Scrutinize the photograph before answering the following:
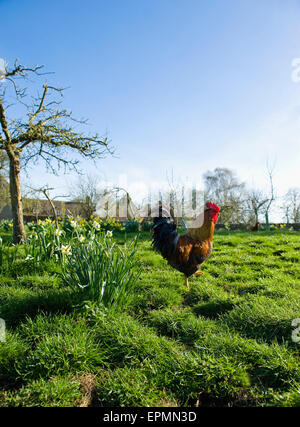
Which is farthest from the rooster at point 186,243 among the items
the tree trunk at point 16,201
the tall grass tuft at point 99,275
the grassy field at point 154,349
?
the tree trunk at point 16,201

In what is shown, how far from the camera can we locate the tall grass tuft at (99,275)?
2621 millimetres

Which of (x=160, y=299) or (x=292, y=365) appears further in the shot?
(x=160, y=299)

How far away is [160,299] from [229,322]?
3.09ft

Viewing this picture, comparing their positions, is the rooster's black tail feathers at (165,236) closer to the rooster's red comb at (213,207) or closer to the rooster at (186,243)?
the rooster at (186,243)

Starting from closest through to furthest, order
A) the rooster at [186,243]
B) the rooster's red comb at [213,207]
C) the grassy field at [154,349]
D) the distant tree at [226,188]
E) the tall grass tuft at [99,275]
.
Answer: the grassy field at [154,349] < the tall grass tuft at [99,275] < the rooster at [186,243] < the rooster's red comb at [213,207] < the distant tree at [226,188]

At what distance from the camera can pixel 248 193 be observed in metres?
20.0

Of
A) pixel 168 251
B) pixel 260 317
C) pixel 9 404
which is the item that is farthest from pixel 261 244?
pixel 9 404

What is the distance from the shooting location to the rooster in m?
3.61

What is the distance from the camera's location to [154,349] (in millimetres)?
2064

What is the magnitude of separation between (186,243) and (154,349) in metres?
1.84

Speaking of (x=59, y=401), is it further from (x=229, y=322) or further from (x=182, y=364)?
(x=229, y=322)

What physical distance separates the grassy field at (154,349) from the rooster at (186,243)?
1.32ft

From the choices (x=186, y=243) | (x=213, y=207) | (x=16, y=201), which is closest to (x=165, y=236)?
(x=186, y=243)

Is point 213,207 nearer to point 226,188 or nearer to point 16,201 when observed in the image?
point 16,201
